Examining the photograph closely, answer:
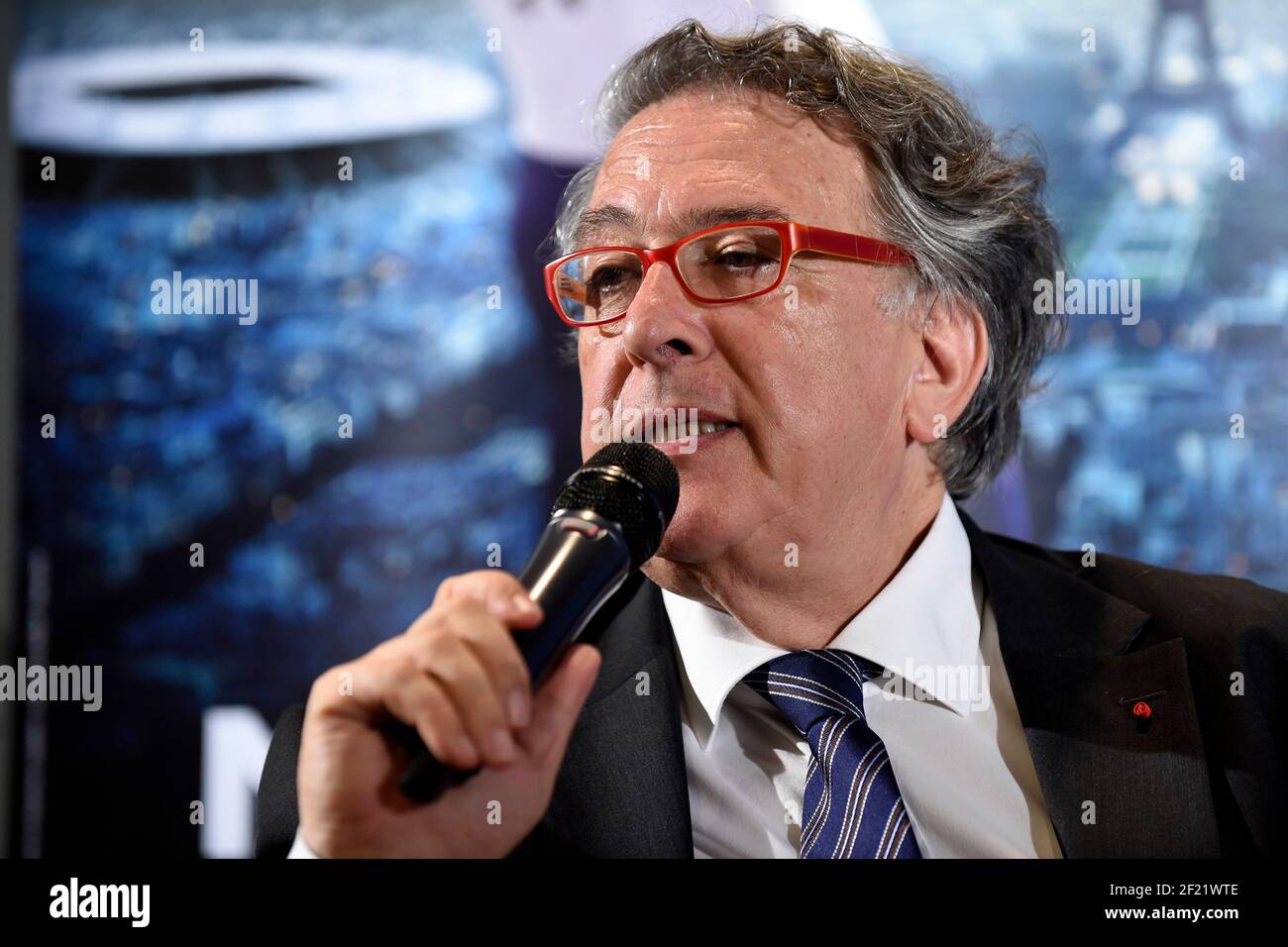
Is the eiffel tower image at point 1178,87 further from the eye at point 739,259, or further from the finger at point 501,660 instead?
the finger at point 501,660

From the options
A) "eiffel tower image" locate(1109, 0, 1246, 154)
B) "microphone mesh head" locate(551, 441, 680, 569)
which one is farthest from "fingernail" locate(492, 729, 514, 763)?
"eiffel tower image" locate(1109, 0, 1246, 154)

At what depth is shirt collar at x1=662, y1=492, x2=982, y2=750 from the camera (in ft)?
5.73

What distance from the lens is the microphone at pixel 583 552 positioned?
1.06 metres

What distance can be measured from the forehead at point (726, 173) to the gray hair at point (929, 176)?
4 centimetres

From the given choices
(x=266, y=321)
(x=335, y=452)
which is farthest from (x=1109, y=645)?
(x=266, y=321)

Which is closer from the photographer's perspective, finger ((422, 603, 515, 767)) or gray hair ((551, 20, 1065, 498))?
finger ((422, 603, 515, 767))

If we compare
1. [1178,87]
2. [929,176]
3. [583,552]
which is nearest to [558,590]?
[583,552]

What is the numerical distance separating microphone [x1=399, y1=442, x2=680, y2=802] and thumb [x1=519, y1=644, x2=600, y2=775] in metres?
0.02

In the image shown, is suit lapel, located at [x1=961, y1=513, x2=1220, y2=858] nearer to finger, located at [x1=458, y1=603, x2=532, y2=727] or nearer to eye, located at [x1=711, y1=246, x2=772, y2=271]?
eye, located at [x1=711, y1=246, x2=772, y2=271]

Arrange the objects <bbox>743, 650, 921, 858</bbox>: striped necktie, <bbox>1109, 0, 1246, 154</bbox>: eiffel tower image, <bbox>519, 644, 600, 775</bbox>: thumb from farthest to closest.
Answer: <bbox>1109, 0, 1246, 154</bbox>: eiffel tower image < <bbox>743, 650, 921, 858</bbox>: striped necktie < <bbox>519, 644, 600, 775</bbox>: thumb

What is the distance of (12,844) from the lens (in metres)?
2.99

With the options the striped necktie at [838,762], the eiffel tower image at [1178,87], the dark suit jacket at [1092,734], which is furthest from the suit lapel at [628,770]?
the eiffel tower image at [1178,87]
